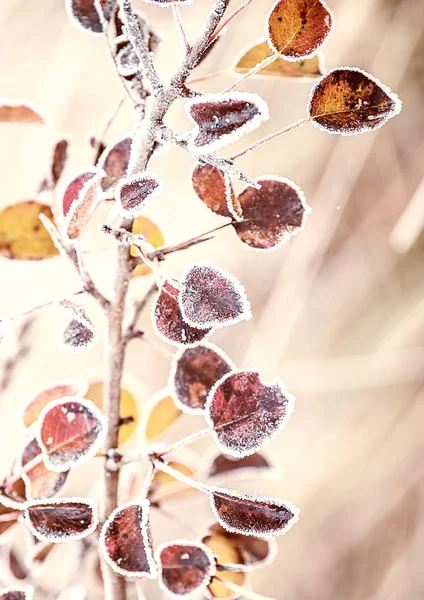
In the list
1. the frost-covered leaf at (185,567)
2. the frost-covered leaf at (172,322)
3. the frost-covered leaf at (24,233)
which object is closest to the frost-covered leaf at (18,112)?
the frost-covered leaf at (24,233)

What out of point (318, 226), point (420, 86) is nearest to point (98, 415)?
point (318, 226)

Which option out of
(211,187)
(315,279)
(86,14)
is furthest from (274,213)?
(315,279)

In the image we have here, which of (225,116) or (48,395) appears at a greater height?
(225,116)

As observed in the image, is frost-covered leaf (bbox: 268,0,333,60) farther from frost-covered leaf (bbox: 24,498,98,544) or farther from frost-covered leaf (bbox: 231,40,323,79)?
frost-covered leaf (bbox: 24,498,98,544)

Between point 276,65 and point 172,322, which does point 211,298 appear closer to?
point 172,322

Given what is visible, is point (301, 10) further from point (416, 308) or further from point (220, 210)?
point (416, 308)

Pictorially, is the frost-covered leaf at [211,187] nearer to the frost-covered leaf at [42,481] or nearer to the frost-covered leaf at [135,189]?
the frost-covered leaf at [135,189]

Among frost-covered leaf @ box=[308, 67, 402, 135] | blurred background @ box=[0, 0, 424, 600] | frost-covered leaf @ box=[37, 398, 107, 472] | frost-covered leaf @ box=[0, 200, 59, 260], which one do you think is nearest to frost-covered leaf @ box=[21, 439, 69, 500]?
frost-covered leaf @ box=[37, 398, 107, 472]

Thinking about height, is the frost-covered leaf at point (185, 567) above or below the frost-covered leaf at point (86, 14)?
below
